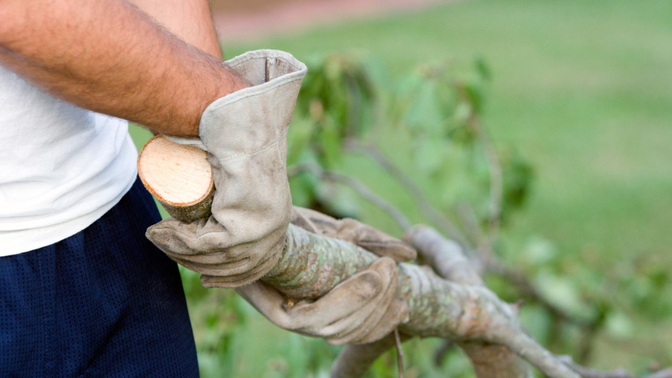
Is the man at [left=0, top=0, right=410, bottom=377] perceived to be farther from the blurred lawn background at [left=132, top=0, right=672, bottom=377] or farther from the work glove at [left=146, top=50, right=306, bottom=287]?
the blurred lawn background at [left=132, top=0, right=672, bottom=377]

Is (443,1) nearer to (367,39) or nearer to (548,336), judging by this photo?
(367,39)

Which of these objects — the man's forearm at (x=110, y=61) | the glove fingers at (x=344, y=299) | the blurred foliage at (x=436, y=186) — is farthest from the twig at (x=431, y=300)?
the blurred foliage at (x=436, y=186)

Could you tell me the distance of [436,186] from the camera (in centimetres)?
206

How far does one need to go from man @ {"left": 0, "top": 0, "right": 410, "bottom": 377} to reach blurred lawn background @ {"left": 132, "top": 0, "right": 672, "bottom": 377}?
0.79m

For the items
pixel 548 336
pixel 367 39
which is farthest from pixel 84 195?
pixel 367 39

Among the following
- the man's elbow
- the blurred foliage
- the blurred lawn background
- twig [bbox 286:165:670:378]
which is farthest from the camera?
the blurred lawn background

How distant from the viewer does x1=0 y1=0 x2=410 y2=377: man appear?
2.16 feet

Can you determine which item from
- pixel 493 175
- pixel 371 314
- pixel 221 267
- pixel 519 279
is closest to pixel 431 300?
pixel 371 314

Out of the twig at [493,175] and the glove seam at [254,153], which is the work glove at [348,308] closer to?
the glove seam at [254,153]

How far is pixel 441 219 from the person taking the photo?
203 centimetres

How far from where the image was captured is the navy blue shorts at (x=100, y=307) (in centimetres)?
81

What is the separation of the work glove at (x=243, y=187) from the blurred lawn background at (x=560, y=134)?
96 cm

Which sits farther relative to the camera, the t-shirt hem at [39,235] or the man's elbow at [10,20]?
the t-shirt hem at [39,235]

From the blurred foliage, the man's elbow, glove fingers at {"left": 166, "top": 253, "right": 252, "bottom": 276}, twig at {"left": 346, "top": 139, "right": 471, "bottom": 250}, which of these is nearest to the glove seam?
glove fingers at {"left": 166, "top": 253, "right": 252, "bottom": 276}
